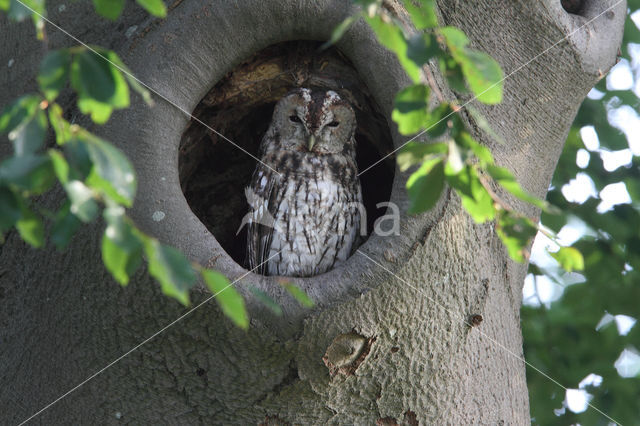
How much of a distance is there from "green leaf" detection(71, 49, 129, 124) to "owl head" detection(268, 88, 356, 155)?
61.7 inches

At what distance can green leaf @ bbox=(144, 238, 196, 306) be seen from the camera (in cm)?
76

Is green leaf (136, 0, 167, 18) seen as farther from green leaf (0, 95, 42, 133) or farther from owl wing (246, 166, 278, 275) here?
owl wing (246, 166, 278, 275)

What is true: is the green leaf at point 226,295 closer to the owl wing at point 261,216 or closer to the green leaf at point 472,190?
the green leaf at point 472,190

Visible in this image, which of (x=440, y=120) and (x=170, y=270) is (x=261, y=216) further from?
(x=170, y=270)

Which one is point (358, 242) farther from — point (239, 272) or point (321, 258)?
point (239, 272)

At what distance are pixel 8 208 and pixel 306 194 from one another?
65.7 inches

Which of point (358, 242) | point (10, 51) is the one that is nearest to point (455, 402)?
point (358, 242)

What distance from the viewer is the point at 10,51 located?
6.30 ft

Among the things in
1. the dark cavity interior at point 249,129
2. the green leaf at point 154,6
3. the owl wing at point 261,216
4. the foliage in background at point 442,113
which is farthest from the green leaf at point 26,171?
the owl wing at point 261,216

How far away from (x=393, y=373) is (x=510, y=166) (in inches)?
28.6

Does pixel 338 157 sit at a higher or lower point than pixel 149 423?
lower

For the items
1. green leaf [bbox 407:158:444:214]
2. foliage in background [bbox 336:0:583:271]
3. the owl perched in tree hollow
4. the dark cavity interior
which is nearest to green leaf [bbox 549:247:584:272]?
foliage in background [bbox 336:0:583:271]

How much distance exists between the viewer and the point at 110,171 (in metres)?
0.77

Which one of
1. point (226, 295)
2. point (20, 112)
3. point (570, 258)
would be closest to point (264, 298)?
point (226, 295)
